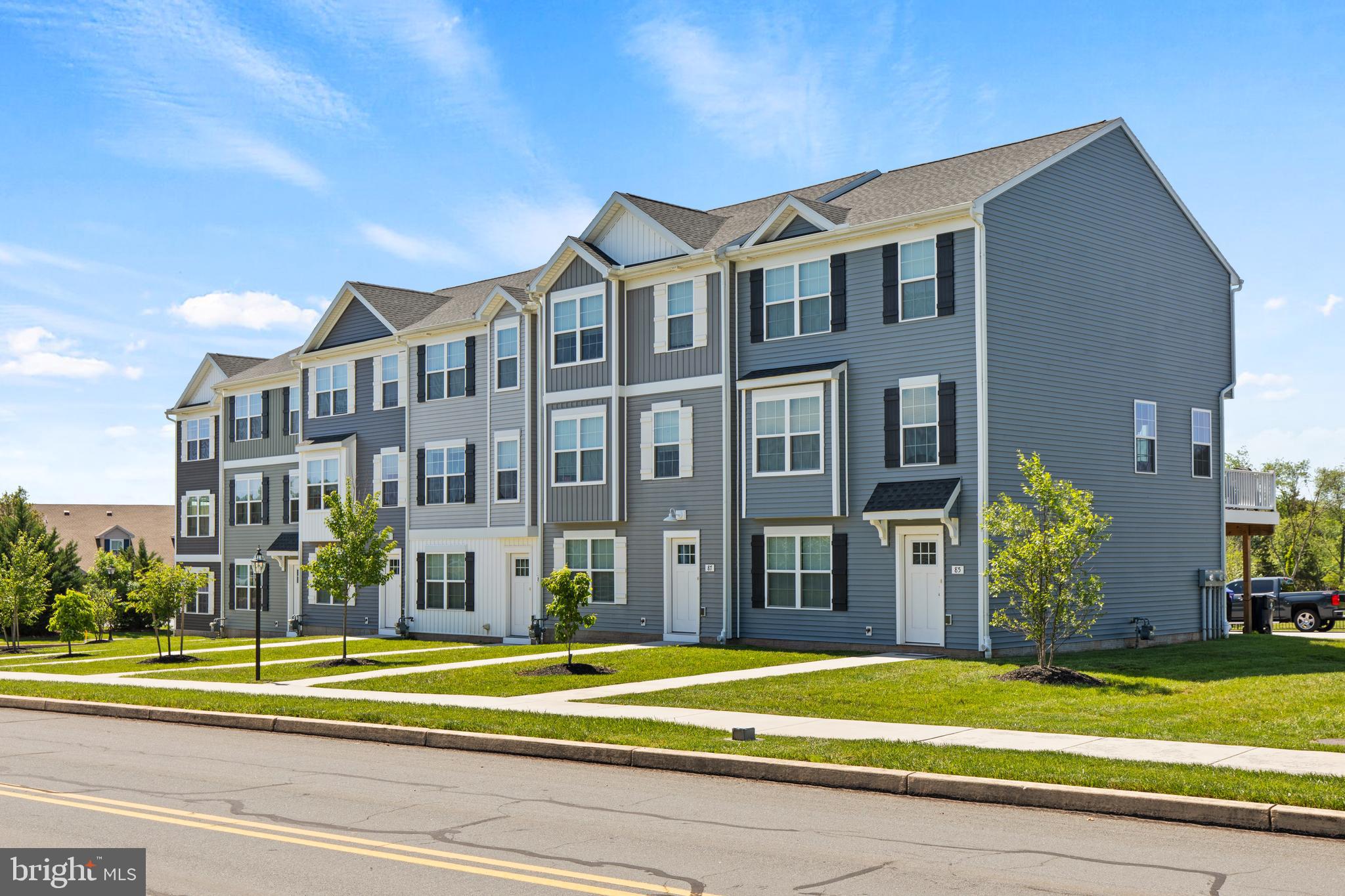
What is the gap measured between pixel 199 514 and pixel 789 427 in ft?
100

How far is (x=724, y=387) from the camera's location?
2834 cm

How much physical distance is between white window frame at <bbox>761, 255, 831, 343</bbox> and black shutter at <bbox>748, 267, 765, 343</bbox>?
0.05ft

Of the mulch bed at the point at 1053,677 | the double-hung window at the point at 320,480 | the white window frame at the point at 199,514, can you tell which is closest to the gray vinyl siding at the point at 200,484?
the white window frame at the point at 199,514

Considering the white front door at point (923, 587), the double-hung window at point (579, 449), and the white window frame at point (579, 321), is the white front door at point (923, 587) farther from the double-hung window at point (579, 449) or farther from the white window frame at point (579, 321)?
the white window frame at point (579, 321)

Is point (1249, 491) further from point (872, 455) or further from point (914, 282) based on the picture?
point (914, 282)

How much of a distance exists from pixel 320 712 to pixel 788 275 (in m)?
14.5

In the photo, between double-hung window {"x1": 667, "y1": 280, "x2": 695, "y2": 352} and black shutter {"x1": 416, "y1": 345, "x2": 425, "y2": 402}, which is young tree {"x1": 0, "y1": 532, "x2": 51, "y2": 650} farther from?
double-hung window {"x1": 667, "y1": 280, "x2": 695, "y2": 352}

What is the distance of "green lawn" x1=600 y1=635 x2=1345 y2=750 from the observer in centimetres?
1466

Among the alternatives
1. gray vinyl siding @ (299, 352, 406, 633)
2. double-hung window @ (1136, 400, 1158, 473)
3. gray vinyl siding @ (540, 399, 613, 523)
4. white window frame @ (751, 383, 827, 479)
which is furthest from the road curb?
gray vinyl siding @ (299, 352, 406, 633)

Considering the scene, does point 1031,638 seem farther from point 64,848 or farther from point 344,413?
point 344,413

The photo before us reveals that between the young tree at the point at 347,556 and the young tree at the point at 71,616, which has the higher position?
the young tree at the point at 347,556

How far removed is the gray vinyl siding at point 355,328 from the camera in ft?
127

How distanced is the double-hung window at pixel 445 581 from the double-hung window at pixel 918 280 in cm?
1555

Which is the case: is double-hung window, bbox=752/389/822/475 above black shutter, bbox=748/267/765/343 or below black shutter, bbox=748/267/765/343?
below
